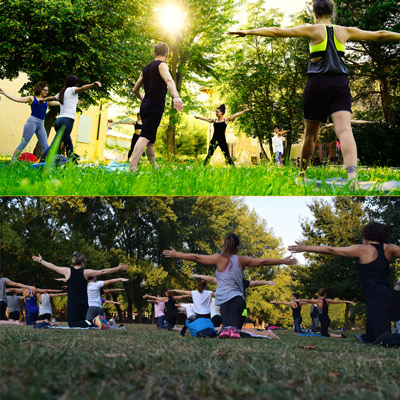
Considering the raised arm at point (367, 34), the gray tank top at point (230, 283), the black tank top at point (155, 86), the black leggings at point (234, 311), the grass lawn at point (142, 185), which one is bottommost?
the black leggings at point (234, 311)

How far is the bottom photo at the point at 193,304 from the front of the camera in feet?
5.76

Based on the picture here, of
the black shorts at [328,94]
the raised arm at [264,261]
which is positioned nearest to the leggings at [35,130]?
the raised arm at [264,261]

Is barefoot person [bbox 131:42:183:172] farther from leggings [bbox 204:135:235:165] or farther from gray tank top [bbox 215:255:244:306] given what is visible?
leggings [bbox 204:135:235:165]

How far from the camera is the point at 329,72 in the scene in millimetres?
5418

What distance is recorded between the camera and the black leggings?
532cm

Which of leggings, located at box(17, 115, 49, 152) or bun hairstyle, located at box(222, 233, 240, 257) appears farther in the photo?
leggings, located at box(17, 115, 49, 152)

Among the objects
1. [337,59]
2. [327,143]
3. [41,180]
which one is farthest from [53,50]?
[327,143]

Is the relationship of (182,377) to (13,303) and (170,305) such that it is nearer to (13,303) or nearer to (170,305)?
(13,303)

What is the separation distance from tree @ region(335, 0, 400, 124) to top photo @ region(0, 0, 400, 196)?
0.07 meters

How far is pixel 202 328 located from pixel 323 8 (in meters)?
4.54

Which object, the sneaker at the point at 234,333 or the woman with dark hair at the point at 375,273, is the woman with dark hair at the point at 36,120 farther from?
the woman with dark hair at the point at 375,273

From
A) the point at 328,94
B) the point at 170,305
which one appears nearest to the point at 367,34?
the point at 328,94

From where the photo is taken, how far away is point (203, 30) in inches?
1032

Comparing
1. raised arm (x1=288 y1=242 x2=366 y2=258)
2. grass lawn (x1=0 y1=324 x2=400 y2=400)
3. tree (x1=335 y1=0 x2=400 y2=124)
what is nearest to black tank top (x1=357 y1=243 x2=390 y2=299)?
raised arm (x1=288 y1=242 x2=366 y2=258)
